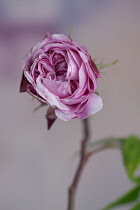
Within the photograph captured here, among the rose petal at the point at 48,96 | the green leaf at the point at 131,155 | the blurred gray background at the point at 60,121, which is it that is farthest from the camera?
the blurred gray background at the point at 60,121

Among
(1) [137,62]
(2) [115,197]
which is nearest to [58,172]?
(2) [115,197]

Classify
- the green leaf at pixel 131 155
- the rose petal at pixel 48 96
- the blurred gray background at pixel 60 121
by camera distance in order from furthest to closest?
the blurred gray background at pixel 60 121 → the green leaf at pixel 131 155 → the rose petal at pixel 48 96

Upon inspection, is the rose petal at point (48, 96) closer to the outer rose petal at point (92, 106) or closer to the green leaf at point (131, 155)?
the outer rose petal at point (92, 106)

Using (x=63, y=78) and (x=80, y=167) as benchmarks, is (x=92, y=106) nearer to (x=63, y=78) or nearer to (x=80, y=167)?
(x=63, y=78)

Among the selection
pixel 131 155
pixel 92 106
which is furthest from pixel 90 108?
pixel 131 155

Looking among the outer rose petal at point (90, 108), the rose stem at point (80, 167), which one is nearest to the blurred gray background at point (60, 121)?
the rose stem at point (80, 167)
